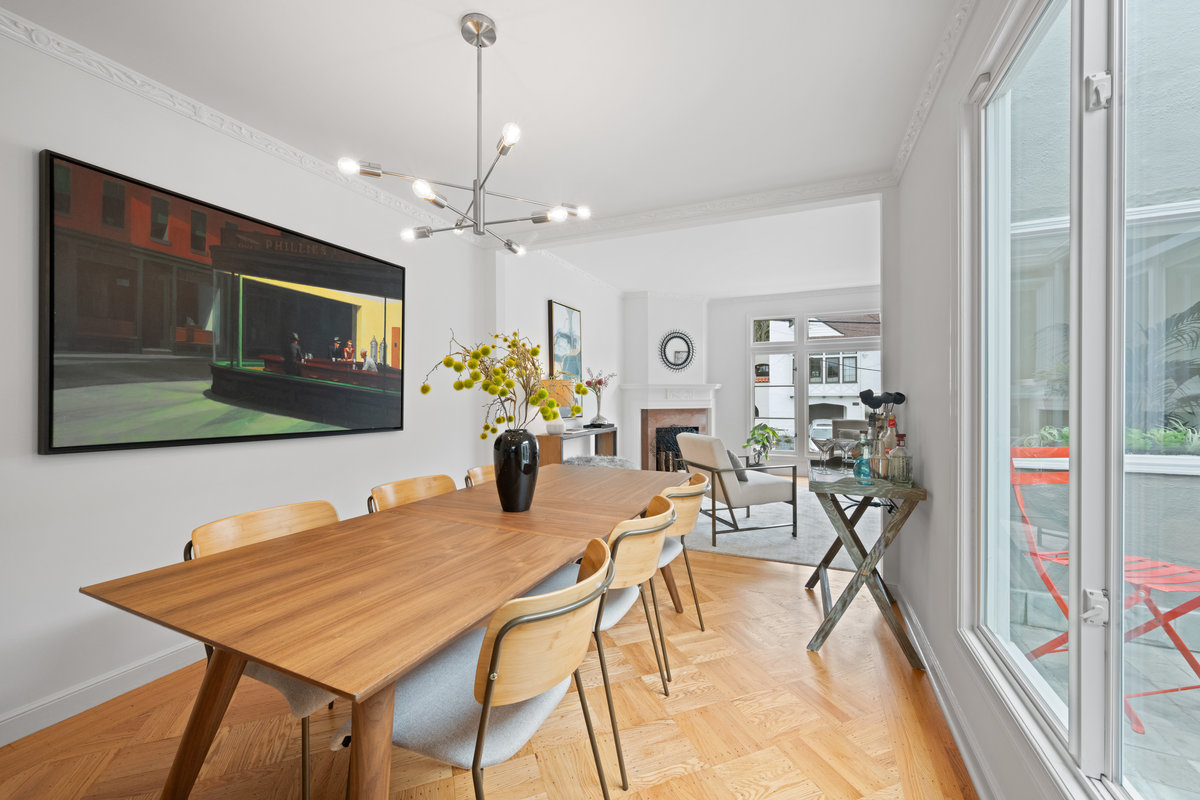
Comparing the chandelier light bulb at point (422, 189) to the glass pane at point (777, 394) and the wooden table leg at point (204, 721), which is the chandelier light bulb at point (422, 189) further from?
the glass pane at point (777, 394)

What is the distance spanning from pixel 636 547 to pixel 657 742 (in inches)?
28.2

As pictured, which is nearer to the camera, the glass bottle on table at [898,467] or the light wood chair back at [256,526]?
the light wood chair back at [256,526]

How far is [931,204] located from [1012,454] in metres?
1.23

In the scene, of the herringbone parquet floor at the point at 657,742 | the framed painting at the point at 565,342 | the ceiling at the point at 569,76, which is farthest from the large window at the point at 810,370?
the herringbone parquet floor at the point at 657,742

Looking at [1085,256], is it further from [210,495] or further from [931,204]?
[210,495]

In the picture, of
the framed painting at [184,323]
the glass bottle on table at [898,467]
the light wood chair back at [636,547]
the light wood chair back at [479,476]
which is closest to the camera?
the light wood chair back at [636,547]

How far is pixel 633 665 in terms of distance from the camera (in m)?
2.11

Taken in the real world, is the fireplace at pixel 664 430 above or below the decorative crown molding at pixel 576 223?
below

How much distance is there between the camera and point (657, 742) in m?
1.63

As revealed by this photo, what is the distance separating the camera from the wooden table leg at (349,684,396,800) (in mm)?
855

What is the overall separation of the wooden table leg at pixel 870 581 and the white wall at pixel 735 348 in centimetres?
485

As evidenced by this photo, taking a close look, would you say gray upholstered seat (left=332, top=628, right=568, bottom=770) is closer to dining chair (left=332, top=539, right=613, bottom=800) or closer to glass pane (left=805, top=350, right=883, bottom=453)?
dining chair (left=332, top=539, right=613, bottom=800)

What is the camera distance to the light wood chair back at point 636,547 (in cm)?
146

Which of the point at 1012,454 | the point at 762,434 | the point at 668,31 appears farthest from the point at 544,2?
the point at 762,434
